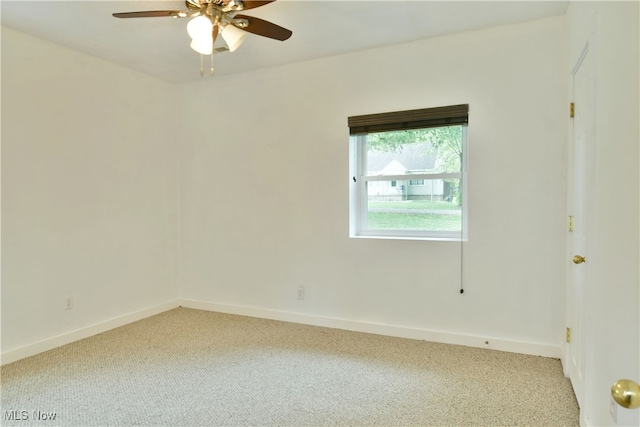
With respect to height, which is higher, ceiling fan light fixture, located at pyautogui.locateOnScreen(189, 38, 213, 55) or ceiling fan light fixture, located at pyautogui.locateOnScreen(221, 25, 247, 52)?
ceiling fan light fixture, located at pyautogui.locateOnScreen(221, 25, 247, 52)

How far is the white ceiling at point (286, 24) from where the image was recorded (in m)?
2.53

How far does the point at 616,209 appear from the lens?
3.87ft

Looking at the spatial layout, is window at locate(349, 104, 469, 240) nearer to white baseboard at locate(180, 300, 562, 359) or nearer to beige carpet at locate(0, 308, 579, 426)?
white baseboard at locate(180, 300, 562, 359)

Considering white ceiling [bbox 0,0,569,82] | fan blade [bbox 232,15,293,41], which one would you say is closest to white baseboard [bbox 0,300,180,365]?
white ceiling [bbox 0,0,569,82]

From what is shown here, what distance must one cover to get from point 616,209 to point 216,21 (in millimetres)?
2070

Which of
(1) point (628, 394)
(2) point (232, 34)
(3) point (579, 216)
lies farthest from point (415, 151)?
(1) point (628, 394)

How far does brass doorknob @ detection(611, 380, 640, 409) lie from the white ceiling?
2.45 meters

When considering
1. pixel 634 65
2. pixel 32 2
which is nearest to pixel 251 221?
pixel 32 2

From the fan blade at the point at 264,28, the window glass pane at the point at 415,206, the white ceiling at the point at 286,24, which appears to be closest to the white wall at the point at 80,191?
the white ceiling at the point at 286,24

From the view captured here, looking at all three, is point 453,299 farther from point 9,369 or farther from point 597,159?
point 9,369

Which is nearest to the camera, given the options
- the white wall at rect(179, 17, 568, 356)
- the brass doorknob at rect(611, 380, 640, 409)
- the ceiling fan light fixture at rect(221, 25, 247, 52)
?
the brass doorknob at rect(611, 380, 640, 409)

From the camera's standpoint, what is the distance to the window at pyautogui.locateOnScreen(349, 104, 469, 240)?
314 cm

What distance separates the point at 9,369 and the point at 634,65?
12.2 ft

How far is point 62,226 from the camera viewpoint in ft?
10.5
